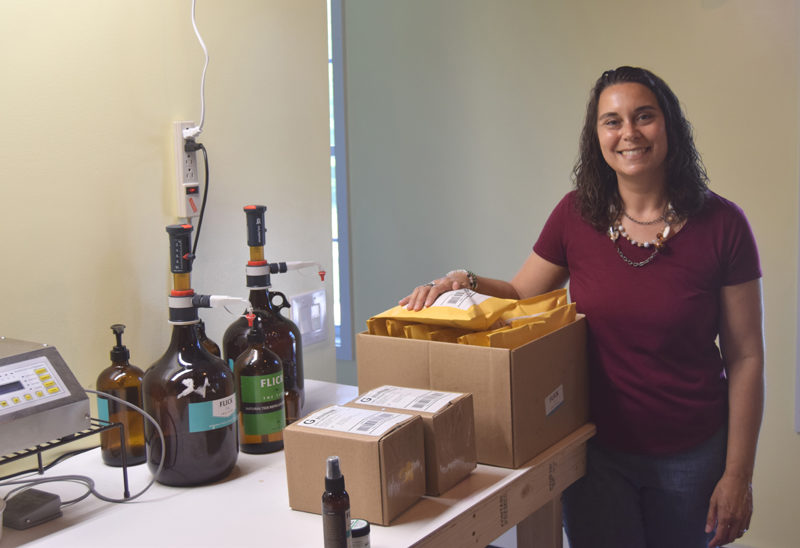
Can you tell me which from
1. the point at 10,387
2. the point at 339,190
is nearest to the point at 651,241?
the point at 10,387

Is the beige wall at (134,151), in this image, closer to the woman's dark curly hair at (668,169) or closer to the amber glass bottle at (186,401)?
the amber glass bottle at (186,401)

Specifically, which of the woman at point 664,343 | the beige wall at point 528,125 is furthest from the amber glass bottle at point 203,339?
the beige wall at point 528,125

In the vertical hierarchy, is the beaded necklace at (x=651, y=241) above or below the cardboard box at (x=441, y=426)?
above

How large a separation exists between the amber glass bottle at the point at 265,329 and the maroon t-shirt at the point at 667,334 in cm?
61

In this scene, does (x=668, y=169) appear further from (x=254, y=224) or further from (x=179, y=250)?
(x=179, y=250)

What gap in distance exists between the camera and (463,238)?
3.13 metres

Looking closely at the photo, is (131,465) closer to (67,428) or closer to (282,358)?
(67,428)

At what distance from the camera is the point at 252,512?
1.19 meters

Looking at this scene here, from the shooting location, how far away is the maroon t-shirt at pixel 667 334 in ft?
5.03

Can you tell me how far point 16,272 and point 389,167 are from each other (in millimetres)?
2026

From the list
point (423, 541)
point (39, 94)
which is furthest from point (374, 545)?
point (39, 94)

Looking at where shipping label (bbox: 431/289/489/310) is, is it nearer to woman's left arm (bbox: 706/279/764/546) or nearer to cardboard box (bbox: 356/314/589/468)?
cardboard box (bbox: 356/314/589/468)

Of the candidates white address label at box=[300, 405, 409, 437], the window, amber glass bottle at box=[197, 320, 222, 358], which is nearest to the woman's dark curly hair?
white address label at box=[300, 405, 409, 437]

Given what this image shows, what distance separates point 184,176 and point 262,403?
55cm
